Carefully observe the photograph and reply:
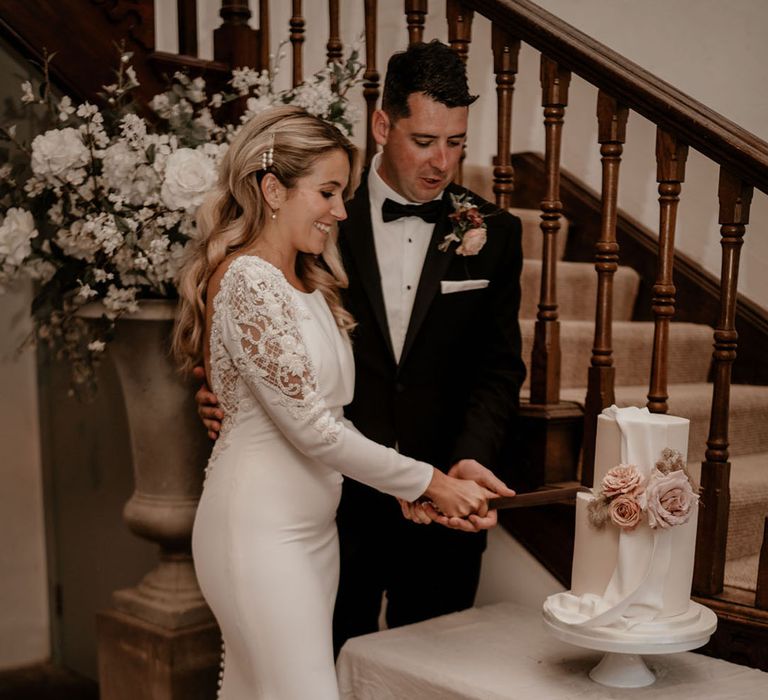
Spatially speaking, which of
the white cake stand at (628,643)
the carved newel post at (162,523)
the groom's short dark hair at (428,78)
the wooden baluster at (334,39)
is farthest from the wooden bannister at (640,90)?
the carved newel post at (162,523)

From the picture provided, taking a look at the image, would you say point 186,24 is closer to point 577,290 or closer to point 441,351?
point 441,351

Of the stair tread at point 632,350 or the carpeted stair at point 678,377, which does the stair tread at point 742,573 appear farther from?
the stair tread at point 632,350

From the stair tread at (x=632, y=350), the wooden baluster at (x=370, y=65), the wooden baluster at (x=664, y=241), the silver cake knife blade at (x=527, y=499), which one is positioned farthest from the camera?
the stair tread at (x=632, y=350)

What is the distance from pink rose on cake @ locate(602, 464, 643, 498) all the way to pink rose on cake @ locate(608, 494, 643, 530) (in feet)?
0.04

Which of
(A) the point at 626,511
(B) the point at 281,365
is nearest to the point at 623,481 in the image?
(A) the point at 626,511

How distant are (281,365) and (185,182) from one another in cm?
71

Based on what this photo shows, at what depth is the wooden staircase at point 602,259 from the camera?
7.72 feet

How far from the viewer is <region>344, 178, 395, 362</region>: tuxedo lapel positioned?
250 cm

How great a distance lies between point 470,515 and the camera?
2285mm

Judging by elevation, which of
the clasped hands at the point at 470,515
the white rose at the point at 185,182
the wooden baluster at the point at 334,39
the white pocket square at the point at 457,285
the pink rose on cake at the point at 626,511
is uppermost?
the wooden baluster at the point at 334,39

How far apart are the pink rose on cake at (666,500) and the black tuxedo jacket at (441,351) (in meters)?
0.63

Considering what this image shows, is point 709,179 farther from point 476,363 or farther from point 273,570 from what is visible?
point 273,570

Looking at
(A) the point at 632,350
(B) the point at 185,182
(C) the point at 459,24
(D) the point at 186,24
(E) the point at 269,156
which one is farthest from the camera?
(A) the point at 632,350

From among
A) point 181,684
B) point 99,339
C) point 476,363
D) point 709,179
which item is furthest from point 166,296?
point 709,179
